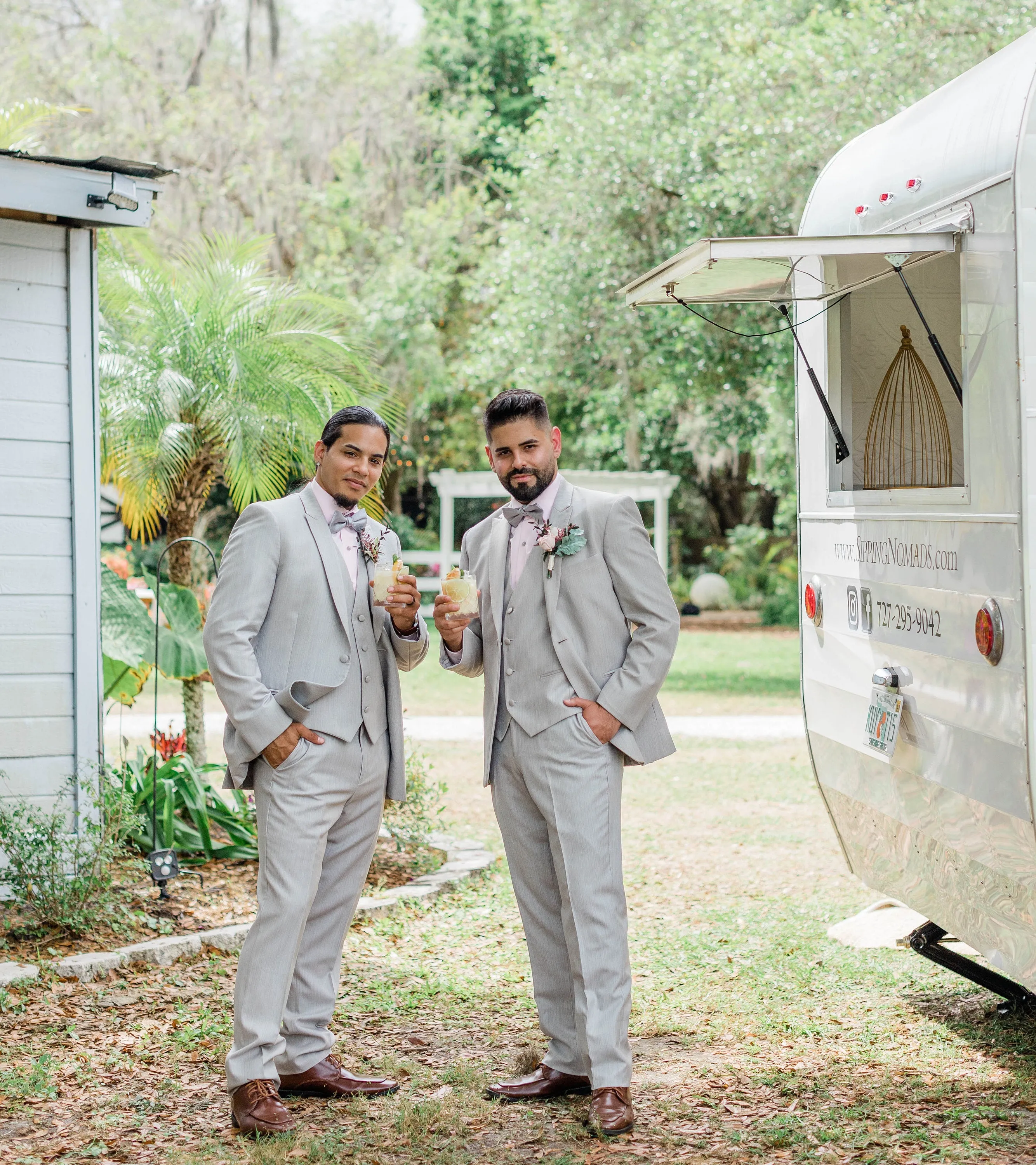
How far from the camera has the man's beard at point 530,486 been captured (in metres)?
4.10

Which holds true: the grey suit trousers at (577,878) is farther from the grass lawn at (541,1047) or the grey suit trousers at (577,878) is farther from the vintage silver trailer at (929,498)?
the vintage silver trailer at (929,498)

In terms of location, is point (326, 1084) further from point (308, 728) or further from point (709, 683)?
point (709, 683)

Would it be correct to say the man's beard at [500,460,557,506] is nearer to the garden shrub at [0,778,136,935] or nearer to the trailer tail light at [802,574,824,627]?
the trailer tail light at [802,574,824,627]

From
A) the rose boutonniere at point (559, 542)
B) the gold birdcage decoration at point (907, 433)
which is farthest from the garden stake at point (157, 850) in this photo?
the gold birdcage decoration at point (907, 433)

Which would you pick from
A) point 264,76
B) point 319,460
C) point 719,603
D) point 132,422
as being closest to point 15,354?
point 132,422

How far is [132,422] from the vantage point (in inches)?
311

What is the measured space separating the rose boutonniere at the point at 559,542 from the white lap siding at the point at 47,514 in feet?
9.57

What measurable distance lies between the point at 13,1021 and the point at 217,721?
780 centimetres

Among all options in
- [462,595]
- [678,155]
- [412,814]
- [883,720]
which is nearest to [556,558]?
[462,595]

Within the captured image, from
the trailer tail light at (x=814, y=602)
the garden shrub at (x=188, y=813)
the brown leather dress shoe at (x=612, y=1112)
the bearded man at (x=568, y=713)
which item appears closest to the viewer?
the brown leather dress shoe at (x=612, y=1112)

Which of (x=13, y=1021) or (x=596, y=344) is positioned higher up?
(x=596, y=344)

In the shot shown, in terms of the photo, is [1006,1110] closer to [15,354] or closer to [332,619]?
[332,619]

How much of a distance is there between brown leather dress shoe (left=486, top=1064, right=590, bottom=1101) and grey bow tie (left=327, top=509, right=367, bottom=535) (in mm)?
1765

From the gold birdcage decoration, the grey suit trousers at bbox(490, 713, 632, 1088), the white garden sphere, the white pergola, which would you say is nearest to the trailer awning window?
the gold birdcage decoration
